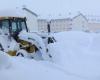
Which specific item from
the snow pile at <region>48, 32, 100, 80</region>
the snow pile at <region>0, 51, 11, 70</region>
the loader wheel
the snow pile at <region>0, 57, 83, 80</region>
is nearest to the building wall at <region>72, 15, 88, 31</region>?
the snow pile at <region>48, 32, 100, 80</region>

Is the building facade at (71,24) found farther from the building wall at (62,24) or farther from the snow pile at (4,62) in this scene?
the snow pile at (4,62)

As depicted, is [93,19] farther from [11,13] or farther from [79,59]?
[11,13]

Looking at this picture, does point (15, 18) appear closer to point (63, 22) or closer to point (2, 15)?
point (2, 15)

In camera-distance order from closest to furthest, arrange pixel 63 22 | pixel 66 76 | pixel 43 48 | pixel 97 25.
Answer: pixel 66 76, pixel 43 48, pixel 63 22, pixel 97 25

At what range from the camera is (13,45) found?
12391 mm

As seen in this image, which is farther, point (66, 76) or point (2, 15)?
point (2, 15)

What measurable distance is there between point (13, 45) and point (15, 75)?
6.49 meters

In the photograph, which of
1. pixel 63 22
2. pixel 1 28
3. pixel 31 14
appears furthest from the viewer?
pixel 63 22

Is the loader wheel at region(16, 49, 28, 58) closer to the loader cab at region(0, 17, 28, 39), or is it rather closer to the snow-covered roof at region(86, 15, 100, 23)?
the loader cab at region(0, 17, 28, 39)

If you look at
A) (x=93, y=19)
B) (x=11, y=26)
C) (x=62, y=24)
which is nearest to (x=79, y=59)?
(x=11, y=26)

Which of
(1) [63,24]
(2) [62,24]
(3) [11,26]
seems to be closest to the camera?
(3) [11,26]

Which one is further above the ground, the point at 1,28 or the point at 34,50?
the point at 1,28

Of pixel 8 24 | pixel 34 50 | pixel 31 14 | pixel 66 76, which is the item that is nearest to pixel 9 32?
pixel 8 24

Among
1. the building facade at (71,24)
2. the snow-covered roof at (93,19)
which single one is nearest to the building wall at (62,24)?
the building facade at (71,24)
